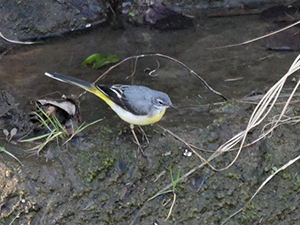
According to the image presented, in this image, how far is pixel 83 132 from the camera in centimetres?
611

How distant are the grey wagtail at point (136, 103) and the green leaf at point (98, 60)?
1.38 metres

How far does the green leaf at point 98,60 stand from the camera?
24.8 feet

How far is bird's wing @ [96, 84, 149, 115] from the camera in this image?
593 centimetres

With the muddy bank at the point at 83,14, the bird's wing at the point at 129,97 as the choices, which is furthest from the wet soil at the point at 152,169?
the muddy bank at the point at 83,14

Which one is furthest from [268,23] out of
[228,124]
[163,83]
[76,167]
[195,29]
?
[76,167]

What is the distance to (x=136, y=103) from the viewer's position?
599 cm

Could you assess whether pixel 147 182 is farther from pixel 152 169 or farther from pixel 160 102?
pixel 160 102

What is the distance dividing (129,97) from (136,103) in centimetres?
11

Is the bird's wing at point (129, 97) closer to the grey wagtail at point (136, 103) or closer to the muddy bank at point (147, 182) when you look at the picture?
the grey wagtail at point (136, 103)

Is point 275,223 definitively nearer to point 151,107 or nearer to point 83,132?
point 151,107

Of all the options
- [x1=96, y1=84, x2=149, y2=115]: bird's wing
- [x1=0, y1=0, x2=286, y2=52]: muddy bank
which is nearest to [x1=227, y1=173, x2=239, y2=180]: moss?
[x1=96, y1=84, x2=149, y2=115]: bird's wing

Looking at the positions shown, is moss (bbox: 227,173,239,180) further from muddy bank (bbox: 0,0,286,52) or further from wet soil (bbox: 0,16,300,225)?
muddy bank (bbox: 0,0,286,52)

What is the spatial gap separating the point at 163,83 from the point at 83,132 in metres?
1.47

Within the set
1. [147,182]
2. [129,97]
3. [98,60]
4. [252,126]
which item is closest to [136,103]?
[129,97]
